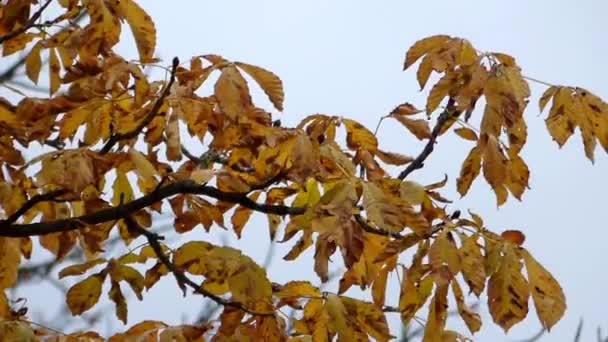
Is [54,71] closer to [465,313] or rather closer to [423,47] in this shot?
[423,47]

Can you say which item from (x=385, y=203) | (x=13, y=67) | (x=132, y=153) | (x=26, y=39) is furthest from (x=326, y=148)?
(x=13, y=67)

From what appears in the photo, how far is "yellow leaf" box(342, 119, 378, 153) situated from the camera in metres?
1.90

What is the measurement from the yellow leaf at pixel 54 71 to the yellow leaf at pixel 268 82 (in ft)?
2.86

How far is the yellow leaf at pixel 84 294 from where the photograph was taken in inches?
79.4

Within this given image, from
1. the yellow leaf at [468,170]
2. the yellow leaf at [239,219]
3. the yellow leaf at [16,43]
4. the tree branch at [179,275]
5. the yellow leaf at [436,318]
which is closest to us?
the yellow leaf at [436,318]

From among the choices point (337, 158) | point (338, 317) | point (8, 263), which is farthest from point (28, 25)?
point (338, 317)

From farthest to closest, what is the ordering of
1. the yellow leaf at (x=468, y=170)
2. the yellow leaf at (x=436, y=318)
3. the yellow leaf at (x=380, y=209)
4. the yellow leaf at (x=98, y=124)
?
1. the yellow leaf at (x=98, y=124)
2. the yellow leaf at (x=468, y=170)
3. the yellow leaf at (x=436, y=318)
4. the yellow leaf at (x=380, y=209)

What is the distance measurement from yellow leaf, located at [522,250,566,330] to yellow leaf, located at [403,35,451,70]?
22.6 inches

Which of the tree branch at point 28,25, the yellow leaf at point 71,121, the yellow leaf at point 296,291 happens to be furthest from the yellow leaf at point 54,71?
the yellow leaf at point 296,291

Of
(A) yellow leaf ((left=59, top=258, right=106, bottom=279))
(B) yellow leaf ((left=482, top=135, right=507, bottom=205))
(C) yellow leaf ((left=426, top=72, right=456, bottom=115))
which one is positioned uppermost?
(C) yellow leaf ((left=426, top=72, right=456, bottom=115))

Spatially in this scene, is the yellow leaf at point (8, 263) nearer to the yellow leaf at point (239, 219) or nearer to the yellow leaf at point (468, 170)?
the yellow leaf at point (239, 219)

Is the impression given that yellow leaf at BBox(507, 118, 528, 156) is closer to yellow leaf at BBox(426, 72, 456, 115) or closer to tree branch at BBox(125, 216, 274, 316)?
yellow leaf at BBox(426, 72, 456, 115)

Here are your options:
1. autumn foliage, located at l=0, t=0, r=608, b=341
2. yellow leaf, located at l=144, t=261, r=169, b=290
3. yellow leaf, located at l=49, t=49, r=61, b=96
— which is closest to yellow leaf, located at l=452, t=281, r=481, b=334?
autumn foliage, located at l=0, t=0, r=608, b=341

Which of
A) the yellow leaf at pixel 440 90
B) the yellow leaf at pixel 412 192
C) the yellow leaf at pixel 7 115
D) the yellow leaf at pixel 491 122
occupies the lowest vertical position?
the yellow leaf at pixel 412 192
